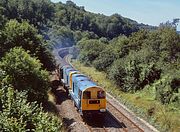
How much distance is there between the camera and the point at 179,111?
93.7ft

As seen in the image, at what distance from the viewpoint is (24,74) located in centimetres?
2797

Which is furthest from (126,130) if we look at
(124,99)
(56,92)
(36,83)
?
(56,92)

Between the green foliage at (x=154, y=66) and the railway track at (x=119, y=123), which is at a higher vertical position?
the green foliage at (x=154, y=66)

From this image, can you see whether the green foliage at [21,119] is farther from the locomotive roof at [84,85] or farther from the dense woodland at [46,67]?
the locomotive roof at [84,85]

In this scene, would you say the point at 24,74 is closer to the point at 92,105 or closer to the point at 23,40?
the point at 92,105

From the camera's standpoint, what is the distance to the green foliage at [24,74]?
27.4 meters

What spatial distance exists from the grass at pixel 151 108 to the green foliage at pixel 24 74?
9.10m

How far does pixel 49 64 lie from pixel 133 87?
11279mm

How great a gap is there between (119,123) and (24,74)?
28.6ft

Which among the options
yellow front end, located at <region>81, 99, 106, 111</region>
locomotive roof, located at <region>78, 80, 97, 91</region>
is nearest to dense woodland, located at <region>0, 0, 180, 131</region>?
locomotive roof, located at <region>78, 80, 97, 91</region>

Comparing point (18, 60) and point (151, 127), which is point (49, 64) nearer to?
point (18, 60)

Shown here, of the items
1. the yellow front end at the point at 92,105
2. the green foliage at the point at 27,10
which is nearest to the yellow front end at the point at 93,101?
the yellow front end at the point at 92,105

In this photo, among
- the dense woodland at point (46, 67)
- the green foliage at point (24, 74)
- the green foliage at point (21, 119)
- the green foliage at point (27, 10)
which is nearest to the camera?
the green foliage at point (21, 119)

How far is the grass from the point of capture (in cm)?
2636
